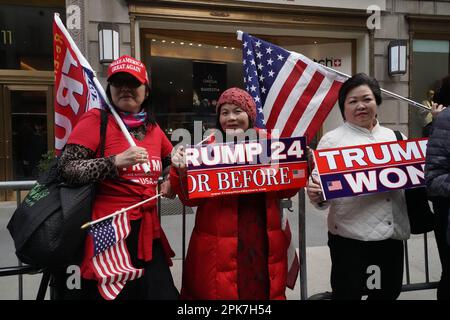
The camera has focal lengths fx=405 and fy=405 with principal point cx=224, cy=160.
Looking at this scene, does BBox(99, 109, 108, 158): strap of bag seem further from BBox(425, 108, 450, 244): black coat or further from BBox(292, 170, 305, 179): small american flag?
BBox(425, 108, 450, 244): black coat

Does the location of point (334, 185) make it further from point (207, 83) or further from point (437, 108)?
point (207, 83)

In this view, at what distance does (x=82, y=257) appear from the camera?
2.16 metres

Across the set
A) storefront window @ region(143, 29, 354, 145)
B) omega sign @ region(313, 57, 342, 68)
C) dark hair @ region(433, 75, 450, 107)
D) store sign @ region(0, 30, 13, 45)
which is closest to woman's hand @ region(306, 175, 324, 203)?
dark hair @ region(433, 75, 450, 107)

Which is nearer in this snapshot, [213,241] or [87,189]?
[87,189]

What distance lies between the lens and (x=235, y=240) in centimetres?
233

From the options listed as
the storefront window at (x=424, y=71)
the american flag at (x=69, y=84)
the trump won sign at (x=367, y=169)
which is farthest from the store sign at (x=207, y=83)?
the trump won sign at (x=367, y=169)

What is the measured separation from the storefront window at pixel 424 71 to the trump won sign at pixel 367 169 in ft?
24.8

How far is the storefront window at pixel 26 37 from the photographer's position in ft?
27.7

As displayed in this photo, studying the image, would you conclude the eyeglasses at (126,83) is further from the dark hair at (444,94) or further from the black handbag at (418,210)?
the dark hair at (444,94)

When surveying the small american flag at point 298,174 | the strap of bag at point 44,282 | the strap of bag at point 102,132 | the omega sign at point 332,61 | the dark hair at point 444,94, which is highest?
the omega sign at point 332,61

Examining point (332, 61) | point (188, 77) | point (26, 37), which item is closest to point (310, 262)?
point (188, 77)

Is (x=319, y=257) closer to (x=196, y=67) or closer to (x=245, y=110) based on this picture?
(x=245, y=110)
